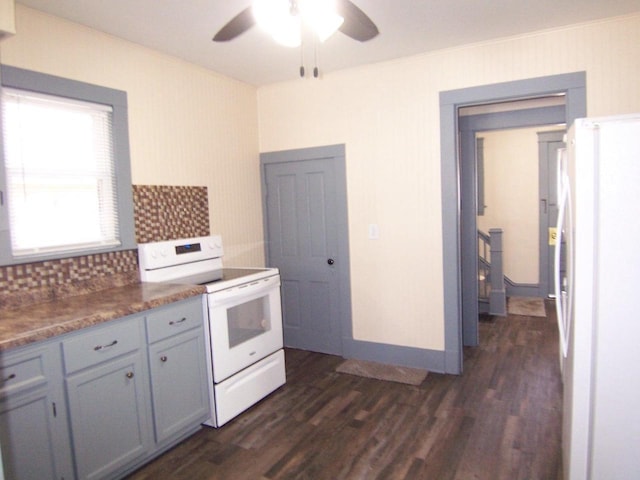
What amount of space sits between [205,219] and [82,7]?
164 centimetres

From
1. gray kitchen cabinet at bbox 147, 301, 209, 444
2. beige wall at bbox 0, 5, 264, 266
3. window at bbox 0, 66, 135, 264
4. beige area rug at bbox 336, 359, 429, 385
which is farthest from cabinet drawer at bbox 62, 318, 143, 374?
beige area rug at bbox 336, 359, 429, 385

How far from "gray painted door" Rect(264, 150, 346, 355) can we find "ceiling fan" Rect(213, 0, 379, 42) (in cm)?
200

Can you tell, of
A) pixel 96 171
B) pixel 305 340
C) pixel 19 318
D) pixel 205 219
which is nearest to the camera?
pixel 19 318

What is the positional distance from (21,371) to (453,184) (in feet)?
9.69

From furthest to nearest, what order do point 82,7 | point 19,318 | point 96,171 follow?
point 96,171, point 82,7, point 19,318

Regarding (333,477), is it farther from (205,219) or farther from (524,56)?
(524,56)

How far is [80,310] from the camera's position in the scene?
86.2 inches

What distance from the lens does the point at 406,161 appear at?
360 cm

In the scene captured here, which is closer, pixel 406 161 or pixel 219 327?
pixel 219 327

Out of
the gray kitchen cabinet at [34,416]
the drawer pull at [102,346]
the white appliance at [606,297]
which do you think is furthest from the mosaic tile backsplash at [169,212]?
the white appliance at [606,297]

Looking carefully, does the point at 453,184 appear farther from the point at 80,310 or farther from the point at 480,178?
the point at 480,178

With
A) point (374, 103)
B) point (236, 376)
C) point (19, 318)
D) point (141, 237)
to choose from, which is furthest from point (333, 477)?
point (374, 103)

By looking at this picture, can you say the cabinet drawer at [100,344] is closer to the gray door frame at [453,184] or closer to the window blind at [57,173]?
the window blind at [57,173]

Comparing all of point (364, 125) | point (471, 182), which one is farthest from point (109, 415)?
point (471, 182)
